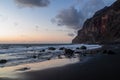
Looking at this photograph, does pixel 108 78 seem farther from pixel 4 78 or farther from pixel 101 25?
pixel 101 25

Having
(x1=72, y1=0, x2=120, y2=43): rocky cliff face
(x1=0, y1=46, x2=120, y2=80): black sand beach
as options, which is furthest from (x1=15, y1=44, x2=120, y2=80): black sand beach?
(x1=72, y1=0, x2=120, y2=43): rocky cliff face

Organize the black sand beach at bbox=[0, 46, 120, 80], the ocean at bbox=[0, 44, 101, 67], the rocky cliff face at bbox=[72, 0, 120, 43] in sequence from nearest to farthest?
the black sand beach at bbox=[0, 46, 120, 80]
the ocean at bbox=[0, 44, 101, 67]
the rocky cliff face at bbox=[72, 0, 120, 43]

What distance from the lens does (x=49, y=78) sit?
13891 mm

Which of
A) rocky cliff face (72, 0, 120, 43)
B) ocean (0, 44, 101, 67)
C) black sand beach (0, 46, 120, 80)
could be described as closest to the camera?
black sand beach (0, 46, 120, 80)

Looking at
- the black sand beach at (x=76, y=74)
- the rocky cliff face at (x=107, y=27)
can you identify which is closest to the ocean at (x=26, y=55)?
the black sand beach at (x=76, y=74)

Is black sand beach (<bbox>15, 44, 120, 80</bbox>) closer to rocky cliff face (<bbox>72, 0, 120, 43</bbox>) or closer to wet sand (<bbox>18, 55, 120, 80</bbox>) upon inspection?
wet sand (<bbox>18, 55, 120, 80</bbox>)

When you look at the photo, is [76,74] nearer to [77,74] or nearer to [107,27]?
[77,74]

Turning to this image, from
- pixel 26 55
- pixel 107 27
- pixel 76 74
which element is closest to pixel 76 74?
pixel 76 74

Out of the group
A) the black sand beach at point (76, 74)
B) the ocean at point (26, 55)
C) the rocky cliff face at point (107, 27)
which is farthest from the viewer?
the rocky cliff face at point (107, 27)

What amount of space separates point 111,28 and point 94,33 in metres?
33.3

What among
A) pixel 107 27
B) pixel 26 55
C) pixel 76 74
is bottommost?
pixel 76 74

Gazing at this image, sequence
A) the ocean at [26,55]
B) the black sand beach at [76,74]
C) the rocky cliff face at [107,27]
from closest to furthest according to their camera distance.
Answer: the black sand beach at [76,74] < the ocean at [26,55] < the rocky cliff face at [107,27]

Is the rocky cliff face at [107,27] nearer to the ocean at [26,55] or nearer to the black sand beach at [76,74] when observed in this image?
the ocean at [26,55]

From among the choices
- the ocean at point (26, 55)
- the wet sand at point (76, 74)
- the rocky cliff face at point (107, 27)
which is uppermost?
the rocky cliff face at point (107, 27)
